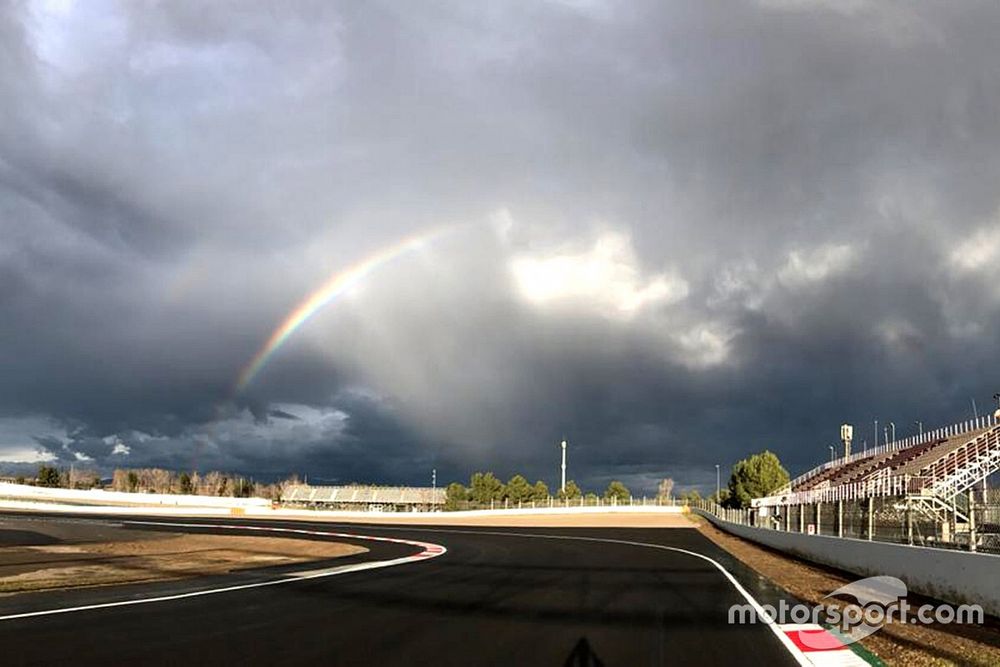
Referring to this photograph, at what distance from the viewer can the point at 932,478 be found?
43500 millimetres

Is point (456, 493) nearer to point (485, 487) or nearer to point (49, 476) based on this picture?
point (485, 487)

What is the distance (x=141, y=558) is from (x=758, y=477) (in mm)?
93104

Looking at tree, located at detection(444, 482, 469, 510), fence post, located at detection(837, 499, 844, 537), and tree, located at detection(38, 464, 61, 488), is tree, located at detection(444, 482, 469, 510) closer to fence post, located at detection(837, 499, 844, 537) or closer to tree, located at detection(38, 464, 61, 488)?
tree, located at detection(38, 464, 61, 488)

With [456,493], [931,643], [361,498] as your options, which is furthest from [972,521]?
[456,493]

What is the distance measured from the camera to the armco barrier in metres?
13.8

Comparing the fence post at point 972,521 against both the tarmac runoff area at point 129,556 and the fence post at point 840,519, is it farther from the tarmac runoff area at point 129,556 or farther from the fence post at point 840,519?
the tarmac runoff area at point 129,556

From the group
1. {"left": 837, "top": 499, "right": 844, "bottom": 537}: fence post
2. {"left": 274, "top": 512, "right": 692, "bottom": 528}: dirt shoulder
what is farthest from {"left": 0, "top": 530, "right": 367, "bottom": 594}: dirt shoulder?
{"left": 274, "top": 512, "right": 692, "bottom": 528}: dirt shoulder

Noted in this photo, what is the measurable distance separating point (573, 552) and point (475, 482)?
143310 millimetres

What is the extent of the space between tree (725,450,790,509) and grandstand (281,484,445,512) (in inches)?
2333

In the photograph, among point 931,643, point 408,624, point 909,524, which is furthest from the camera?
point 909,524

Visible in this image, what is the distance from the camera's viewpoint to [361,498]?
150 meters

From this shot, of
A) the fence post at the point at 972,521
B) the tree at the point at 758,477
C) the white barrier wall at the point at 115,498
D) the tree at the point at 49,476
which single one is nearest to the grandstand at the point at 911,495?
the fence post at the point at 972,521

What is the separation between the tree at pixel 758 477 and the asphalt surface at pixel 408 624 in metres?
89.9

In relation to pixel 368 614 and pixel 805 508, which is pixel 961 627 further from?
pixel 805 508
